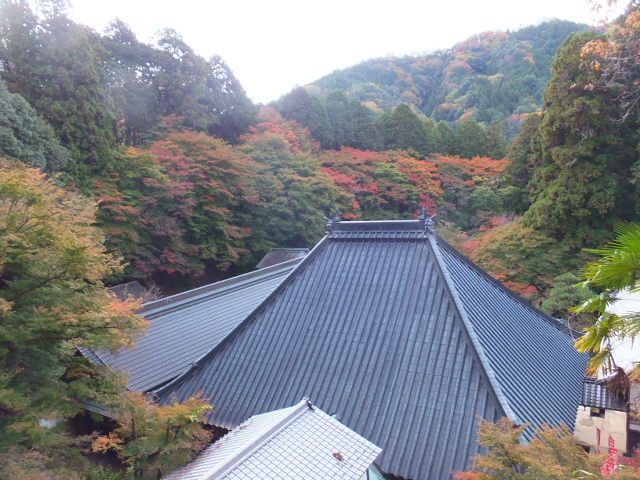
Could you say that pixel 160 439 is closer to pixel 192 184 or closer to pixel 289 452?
→ pixel 289 452

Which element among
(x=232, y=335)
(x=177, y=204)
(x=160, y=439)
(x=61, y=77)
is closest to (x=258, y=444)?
(x=160, y=439)

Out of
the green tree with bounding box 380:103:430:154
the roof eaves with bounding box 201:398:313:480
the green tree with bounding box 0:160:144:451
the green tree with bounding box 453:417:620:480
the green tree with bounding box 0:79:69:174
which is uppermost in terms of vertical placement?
the green tree with bounding box 380:103:430:154

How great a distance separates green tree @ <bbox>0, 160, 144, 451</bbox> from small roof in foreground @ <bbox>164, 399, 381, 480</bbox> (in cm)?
221

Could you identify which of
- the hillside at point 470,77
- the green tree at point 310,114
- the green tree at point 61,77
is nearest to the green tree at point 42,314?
the green tree at point 61,77

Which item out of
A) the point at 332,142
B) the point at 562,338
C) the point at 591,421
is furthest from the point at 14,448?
the point at 332,142

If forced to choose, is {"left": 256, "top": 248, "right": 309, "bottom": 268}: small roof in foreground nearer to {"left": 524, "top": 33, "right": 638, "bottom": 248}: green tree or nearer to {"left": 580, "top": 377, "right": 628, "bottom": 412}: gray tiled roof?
{"left": 524, "top": 33, "right": 638, "bottom": 248}: green tree

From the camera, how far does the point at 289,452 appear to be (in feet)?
15.6

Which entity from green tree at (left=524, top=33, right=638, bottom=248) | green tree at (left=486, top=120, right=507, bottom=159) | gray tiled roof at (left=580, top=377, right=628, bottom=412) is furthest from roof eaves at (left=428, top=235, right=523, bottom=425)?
green tree at (left=486, top=120, right=507, bottom=159)

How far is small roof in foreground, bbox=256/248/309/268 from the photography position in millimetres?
20072

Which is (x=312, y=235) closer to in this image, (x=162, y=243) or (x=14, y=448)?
(x=162, y=243)

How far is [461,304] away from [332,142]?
95.2 ft

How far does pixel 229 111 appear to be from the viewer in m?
29.5

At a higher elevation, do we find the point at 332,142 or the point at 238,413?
the point at 332,142

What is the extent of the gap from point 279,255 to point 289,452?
16290 millimetres
